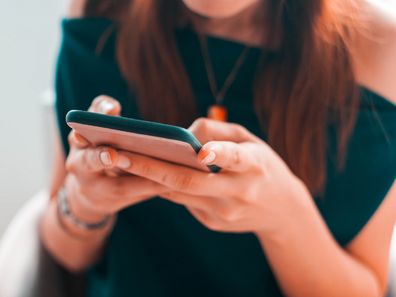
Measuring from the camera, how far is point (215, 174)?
325mm

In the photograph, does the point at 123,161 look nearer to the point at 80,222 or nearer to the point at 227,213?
the point at 227,213

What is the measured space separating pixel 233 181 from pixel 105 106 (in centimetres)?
12

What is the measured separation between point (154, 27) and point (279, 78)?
5.8 inches

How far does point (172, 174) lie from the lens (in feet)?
1.02

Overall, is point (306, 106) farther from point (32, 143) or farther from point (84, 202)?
point (32, 143)

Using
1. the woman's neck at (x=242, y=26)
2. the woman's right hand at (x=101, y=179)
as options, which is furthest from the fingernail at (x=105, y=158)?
the woman's neck at (x=242, y=26)

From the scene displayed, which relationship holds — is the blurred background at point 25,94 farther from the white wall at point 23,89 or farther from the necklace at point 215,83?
the necklace at point 215,83

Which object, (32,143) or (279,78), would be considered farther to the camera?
(32,143)

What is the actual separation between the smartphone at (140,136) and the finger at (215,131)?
0.15 feet

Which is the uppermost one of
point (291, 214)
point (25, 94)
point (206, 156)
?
point (206, 156)

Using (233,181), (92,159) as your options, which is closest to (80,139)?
(92,159)

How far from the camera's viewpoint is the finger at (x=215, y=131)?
34 cm

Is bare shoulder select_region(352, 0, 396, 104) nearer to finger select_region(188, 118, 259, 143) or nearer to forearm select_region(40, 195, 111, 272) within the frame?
finger select_region(188, 118, 259, 143)

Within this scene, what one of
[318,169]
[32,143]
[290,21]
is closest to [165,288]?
[318,169]
